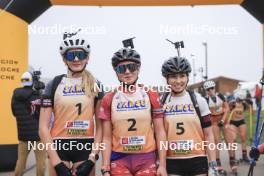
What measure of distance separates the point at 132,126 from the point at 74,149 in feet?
1.94

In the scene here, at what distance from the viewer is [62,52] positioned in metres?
3.79

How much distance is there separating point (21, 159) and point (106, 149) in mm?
3188

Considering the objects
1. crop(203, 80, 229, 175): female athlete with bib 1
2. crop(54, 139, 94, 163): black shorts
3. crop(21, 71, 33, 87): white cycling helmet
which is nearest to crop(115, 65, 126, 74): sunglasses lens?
crop(54, 139, 94, 163): black shorts

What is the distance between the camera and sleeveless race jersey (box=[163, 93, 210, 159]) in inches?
149

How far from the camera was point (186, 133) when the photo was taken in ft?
12.4

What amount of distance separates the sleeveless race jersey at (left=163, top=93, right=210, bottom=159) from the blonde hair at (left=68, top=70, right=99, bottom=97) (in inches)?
27.2

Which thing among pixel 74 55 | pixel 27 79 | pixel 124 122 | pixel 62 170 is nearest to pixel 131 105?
pixel 124 122

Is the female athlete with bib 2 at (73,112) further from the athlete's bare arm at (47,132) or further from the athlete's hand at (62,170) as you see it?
the athlete's hand at (62,170)

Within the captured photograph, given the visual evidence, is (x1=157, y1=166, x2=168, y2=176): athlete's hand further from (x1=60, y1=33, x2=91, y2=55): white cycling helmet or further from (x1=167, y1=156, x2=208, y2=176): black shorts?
(x1=60, y1=33, x2=91, y2=55): white cycling helmet

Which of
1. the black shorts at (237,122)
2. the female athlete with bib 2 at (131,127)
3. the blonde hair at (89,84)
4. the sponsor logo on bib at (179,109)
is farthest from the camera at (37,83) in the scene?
the black shorts at (237,122)

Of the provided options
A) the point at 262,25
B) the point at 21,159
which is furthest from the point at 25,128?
the point at 262,25

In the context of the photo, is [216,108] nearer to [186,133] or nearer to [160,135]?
[186,133]

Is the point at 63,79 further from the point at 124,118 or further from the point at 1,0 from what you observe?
the point at 1,0

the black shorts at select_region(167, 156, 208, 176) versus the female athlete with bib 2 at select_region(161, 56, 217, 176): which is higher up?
the female athlete with bib 2 at select_region(161, 56, 217, 176)
